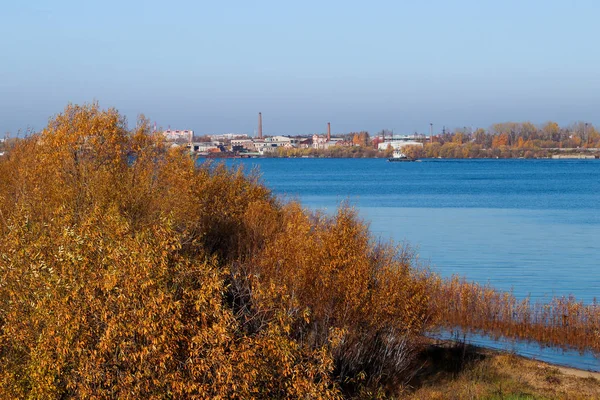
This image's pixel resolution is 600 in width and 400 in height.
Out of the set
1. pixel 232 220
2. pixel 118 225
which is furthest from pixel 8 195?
pixel 118 225

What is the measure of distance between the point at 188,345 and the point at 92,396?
155 centimetres

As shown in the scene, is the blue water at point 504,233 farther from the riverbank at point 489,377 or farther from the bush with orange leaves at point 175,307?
the bush with orange leaves at point 175,307

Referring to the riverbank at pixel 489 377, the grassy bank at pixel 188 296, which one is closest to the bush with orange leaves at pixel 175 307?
the grassy bank at pixel 188 296

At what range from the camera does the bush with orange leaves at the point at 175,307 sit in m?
12.1

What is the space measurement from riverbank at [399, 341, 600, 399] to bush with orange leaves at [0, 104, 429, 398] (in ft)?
3.82

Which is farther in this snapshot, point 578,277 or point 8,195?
point 578,277

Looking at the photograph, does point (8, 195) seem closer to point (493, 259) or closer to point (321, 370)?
point (321, 370)

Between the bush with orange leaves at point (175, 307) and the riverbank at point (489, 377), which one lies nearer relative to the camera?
the bush with orange leaves at point (175, 307)

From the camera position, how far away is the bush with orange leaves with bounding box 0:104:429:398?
12.1 metres

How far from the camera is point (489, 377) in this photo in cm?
2005

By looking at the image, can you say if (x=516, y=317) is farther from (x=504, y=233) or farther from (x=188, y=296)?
(x=504, y=233)

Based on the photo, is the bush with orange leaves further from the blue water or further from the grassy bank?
the blue water

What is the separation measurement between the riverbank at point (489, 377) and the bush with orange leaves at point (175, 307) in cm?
116

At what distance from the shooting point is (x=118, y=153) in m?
23.2
